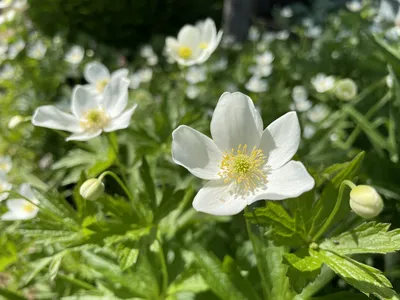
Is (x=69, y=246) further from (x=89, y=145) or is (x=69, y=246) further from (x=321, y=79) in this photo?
(x=321, y=79)

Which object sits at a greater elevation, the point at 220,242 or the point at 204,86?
the point at 220,242

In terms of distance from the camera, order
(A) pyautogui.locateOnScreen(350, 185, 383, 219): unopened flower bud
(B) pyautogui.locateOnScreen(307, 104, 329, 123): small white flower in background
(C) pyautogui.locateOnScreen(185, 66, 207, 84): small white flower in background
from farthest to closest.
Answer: (C) pyautogui.locateOnScreen(185, 66, 207, 84): small white flower in background, (B) pyautogui.locateOnScreen(307, 104, 329, 123): small white flower in background, (A) pyautogui.locateOnScreen(350, 185, 383, 219): unopened flower bud

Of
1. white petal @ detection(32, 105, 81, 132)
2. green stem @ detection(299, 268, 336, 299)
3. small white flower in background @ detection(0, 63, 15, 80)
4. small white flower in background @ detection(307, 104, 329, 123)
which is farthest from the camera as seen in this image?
small white flower in background @ detection(0, 63, 15, 80)

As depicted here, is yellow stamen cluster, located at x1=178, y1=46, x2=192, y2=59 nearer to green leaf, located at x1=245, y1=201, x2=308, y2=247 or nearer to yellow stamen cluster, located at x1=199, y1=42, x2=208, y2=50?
yellow stamen cluster, located at x1=199, y1=42, x2=208, y2=50

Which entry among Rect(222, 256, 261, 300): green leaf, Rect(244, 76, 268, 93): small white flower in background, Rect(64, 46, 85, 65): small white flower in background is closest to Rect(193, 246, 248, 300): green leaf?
Rect(222, 256, 261, 300): green leaf

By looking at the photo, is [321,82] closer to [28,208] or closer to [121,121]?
[121,121]

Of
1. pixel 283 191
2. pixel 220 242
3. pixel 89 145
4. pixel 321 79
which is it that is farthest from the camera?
pixel 321 79

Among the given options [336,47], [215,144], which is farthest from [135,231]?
[336,47]
